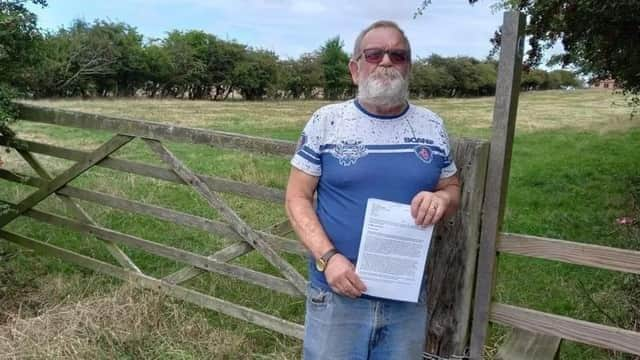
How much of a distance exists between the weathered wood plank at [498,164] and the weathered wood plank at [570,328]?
10 cm

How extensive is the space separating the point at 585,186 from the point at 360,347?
9155 mm

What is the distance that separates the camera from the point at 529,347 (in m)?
2.86

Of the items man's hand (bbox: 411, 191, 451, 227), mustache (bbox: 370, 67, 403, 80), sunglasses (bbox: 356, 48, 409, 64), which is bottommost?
man's hand (bbox: 411, 191, 451, 227)

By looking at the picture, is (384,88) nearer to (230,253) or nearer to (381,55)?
(381,55)

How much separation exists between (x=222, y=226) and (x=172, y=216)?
509 mm

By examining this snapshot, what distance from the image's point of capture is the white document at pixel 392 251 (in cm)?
222

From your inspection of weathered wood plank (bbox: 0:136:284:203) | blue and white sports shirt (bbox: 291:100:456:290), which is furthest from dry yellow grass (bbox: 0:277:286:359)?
blue and white sports shirt (bbox: 291:100:456:290)

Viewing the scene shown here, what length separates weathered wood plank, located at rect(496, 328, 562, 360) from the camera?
2797 mm

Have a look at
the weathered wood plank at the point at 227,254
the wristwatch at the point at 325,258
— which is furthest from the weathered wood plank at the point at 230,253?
the wristwatch at the point at 325,258

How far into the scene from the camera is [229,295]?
4.82 meters

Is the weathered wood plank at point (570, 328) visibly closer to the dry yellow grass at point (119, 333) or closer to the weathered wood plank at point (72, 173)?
the dry yellow grass at point (119, 333)

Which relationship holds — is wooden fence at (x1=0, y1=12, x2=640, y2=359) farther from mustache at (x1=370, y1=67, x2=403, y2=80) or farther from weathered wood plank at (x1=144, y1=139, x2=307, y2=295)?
mustache at (x1=370, y1=67, x2=403, y2=80)

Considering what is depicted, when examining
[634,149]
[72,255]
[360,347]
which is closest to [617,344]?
[360,347]

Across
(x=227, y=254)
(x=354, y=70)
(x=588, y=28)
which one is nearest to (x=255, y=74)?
(x=588, y=28)
